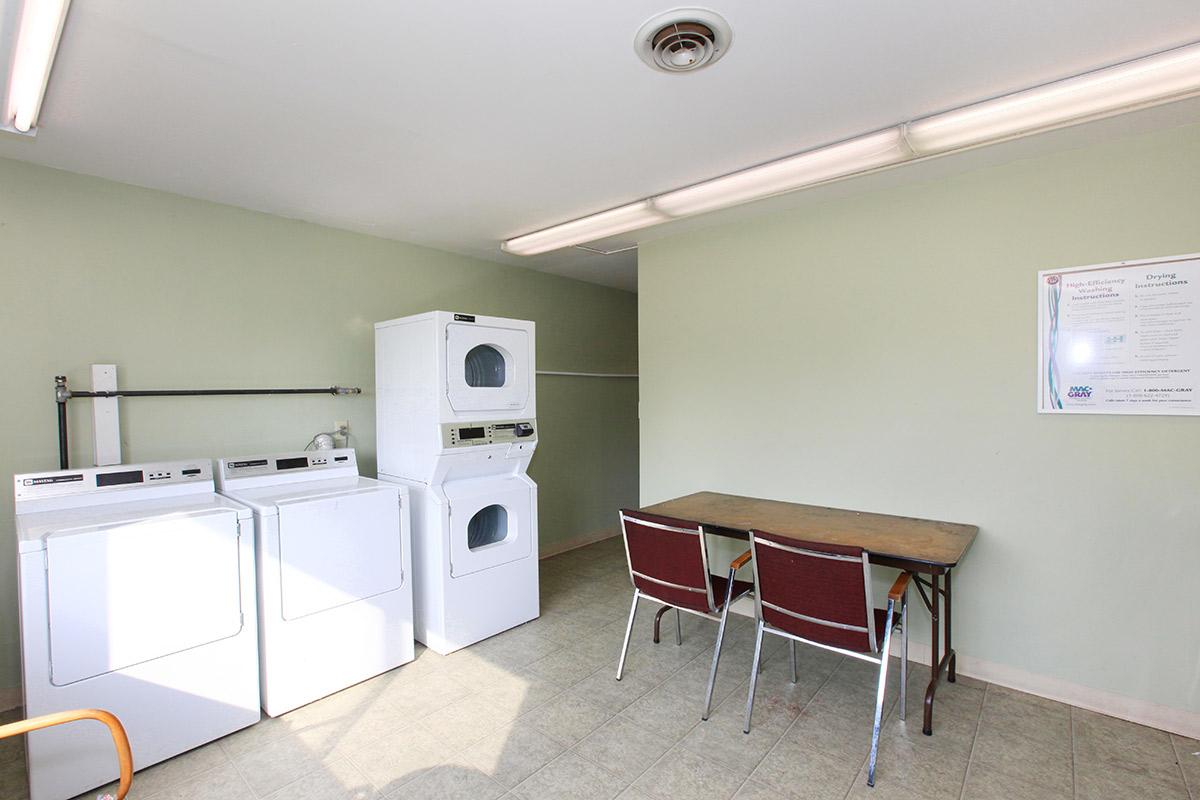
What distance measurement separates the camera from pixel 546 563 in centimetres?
479

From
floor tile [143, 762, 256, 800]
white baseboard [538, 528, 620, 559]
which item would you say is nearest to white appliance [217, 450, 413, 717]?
floor tile [143, 762, 256, 800]

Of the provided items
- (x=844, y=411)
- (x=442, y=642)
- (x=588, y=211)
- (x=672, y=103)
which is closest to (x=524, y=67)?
(x=672, y=103)

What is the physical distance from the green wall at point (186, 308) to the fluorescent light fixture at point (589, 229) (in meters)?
0.75

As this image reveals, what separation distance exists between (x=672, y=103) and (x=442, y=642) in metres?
2.92

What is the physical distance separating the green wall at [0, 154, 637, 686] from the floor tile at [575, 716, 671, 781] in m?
2.34

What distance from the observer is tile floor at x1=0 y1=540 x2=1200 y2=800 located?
Answer: 2062 millimetres

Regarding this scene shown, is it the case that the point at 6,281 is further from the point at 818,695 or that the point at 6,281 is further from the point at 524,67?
the point at 818,695

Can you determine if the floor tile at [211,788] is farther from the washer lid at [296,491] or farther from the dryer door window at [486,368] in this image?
the dryer door window at [486,368]

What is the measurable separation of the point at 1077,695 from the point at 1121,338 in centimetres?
161

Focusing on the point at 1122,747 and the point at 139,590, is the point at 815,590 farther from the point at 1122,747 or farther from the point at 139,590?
the point at 139,590

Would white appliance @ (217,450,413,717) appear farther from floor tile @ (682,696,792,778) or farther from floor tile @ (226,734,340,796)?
floor tile @ (682,696,792,778)

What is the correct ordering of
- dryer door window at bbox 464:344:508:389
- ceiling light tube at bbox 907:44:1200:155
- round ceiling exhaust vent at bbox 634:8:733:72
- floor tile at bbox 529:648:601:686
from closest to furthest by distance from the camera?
1. round ceiling exhaust vent at bbox 634:8:733:72
2. ceiling light tube at bbox 907:44:1200:155
3. floor tile at bbox 529:648:601:686
4. dryer door window at bbox 464:344:508:389

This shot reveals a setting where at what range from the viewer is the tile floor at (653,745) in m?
2.06

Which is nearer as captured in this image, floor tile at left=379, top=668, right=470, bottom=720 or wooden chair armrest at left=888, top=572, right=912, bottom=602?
wooden chair armrest at left=888, top=572, right=912, bottom=602
